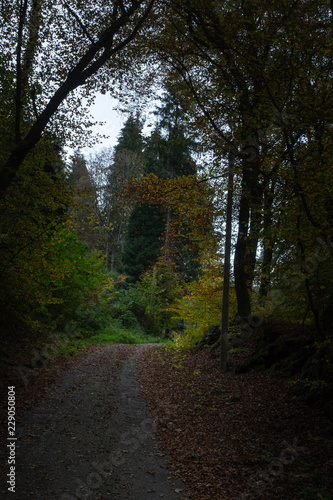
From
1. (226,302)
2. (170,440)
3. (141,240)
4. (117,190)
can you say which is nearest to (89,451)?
(170,440)

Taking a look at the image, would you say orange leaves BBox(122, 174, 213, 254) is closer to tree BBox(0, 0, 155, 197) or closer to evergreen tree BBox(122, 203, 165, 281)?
tree BBox(0, 0, 155, 197)

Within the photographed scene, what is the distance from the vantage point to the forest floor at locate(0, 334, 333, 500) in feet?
14.3

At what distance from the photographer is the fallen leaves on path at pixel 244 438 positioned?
4.36m

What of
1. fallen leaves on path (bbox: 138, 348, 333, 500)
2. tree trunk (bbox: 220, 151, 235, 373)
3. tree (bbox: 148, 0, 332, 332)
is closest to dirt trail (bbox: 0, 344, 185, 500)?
fallen leaves on path (bbox: 138, 348, 333, 500)

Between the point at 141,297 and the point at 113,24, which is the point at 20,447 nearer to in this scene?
the point at 113,24

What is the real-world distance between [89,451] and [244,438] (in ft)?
8.99

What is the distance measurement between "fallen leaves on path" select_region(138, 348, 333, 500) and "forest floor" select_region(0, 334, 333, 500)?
2 cm

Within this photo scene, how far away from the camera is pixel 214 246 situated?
11.7m

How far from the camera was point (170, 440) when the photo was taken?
615 centimetres

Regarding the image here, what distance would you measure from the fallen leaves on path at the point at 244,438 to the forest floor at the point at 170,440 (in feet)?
0.06

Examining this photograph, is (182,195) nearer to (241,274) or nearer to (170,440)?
(241,274)

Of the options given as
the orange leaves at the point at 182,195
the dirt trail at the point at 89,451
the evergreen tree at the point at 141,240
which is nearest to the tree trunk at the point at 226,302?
the orange leaves at the point at 182,195

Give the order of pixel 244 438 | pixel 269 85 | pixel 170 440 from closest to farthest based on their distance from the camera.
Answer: pixel 244 438
pixel 170 440
pixel 269 85

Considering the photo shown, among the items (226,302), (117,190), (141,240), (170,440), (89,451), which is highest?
(117,190)
